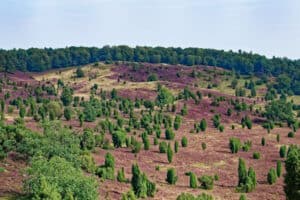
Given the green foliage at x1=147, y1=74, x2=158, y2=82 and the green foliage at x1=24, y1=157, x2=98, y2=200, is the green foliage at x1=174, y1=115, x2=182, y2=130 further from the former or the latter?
the green foliage at x1=147, y1=74, x2=158, y2=82

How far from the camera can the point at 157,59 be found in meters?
189

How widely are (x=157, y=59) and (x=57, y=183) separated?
522ft

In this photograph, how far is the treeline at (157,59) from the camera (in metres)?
180

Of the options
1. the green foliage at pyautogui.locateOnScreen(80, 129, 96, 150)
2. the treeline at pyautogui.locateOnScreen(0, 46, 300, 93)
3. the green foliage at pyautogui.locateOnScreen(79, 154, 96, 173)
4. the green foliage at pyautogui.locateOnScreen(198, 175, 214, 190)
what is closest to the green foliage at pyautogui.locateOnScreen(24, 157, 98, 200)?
the green foliage at pyautogui.locateOnScreen(79, 154, 96, 173)

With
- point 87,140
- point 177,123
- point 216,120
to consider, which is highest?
point 87,140

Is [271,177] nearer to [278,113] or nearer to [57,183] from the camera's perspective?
[57,183]

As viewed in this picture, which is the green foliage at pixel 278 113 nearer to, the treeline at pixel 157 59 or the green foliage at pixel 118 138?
the green foliage at pixel 118 138

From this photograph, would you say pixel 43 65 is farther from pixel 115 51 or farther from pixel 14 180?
pixel 14 180

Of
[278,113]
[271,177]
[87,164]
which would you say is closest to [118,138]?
[87,164]

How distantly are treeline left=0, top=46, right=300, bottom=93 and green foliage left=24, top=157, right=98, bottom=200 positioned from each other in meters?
145

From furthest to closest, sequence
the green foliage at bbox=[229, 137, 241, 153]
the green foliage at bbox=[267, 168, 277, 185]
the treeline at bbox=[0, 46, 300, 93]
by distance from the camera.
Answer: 1. the treeline at bbox=[0, 46, 300, 93]
2. the green foliage at bbox=[229, 137, 241, 153]
3. the green foliage at bbox=[267, 168, 277, 185]

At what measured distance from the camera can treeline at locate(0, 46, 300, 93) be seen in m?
180

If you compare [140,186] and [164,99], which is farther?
[164,99]

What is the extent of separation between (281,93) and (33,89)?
7776 centimetres
